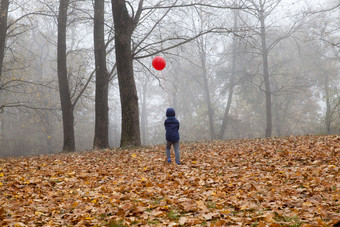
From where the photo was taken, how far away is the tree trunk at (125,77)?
35.6ft

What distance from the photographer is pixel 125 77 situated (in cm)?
1090

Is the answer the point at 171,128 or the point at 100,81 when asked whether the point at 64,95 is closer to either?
the point at 100,81

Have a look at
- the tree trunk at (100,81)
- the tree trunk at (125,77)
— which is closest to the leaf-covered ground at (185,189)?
the tree trunk at (125,77)

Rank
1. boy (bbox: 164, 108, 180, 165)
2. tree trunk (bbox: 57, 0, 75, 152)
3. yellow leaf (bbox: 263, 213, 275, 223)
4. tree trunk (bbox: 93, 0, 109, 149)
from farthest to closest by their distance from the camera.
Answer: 1. tree trunk (bbox: 57, 0, 75, 152)
2. tree trunk (bbox: 93, 0, 109, 149)
3. boy (bbox: 164, 108, 180, 165)
4. yellow leaf (bbox: 263, 213, 275, 223)

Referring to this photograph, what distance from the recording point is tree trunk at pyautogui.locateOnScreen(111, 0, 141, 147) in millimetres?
10844

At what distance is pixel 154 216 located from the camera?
158 inches

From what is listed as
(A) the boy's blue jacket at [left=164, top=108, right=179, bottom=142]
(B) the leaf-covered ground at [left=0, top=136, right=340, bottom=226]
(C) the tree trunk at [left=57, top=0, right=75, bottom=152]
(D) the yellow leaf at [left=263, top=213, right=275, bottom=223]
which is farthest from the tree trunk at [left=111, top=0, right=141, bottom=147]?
(D) the yellow leaf at [left=263, top=213, right=275, bottom=223]

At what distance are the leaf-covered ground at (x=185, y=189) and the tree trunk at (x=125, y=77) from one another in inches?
74.9

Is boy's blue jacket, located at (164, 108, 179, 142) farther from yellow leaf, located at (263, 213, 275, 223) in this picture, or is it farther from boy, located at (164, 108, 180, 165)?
yellow leaf, located at (263, 213, 275, 223)

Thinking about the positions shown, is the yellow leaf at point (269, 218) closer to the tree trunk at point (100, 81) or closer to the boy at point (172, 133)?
the boy at point (172, 133)

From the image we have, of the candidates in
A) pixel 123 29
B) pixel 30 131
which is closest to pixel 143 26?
pixel 123 29

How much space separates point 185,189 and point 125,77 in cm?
638

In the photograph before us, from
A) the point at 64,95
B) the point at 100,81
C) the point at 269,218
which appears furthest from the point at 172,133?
the point at 64,95

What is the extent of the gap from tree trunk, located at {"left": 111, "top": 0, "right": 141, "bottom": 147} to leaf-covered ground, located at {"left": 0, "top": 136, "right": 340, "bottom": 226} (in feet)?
6.24
